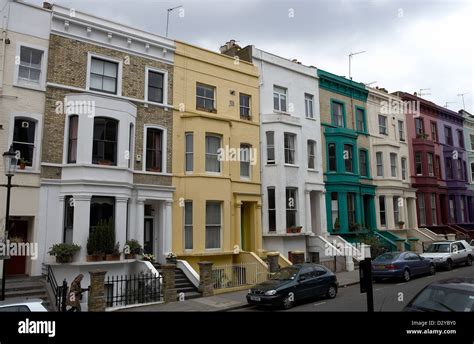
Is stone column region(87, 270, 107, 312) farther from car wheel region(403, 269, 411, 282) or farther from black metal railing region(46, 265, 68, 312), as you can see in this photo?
car wheel region(403, 269, 411, 282)

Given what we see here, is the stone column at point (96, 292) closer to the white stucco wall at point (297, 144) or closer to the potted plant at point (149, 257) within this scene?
the potted plant at point (149, 257)

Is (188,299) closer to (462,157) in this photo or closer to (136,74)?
(136,74)

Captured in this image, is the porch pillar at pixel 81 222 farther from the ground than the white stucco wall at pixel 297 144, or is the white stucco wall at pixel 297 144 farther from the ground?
the white stucco wall at pixel 297 144

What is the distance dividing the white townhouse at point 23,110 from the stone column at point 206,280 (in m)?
5.71

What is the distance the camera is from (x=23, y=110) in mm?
13477

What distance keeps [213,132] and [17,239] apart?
9042mm

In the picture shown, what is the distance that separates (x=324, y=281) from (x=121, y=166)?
28.2 ft

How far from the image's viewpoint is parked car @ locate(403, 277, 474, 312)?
380 cm

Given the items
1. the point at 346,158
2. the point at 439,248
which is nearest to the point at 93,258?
the point at 346,158

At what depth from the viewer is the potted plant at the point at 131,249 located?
14324mm

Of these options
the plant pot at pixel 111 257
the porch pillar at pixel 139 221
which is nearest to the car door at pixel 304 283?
the plant pot at pixel 111 257

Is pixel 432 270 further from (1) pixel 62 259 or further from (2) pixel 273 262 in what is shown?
(1) pixel 62 259
